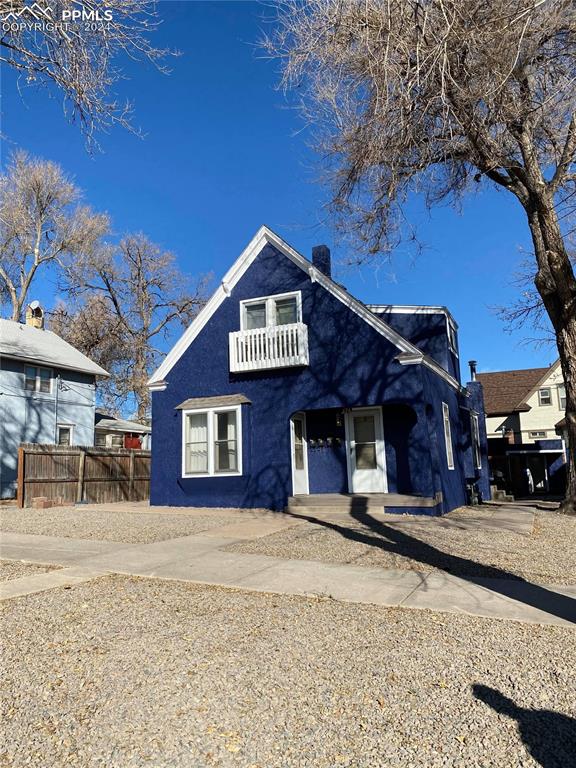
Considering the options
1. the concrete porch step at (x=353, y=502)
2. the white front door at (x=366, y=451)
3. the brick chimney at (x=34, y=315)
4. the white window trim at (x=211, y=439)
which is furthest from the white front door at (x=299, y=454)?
the brick chimney at (x=34, y=315)

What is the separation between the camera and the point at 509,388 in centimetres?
3891

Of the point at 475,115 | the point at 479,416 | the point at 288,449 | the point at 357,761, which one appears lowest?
the point at 357,761

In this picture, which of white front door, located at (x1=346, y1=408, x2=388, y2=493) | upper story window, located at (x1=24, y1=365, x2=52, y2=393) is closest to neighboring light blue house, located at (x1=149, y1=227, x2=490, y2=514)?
white front door, located at (x1=346, y1=408, x2=388, y2=493)

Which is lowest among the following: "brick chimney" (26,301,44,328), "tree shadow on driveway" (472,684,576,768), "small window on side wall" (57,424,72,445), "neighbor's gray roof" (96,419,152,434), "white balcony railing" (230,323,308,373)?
"tree shadow on driveway" (472,684,576,768)

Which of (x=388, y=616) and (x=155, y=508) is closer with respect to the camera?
(x=388, y=616)

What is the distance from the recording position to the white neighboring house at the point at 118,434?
26781 millimetres

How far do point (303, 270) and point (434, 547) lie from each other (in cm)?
841

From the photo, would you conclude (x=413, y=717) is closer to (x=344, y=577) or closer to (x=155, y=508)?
(x=344, y=577)

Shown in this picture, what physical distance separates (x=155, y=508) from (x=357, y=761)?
42.1ft

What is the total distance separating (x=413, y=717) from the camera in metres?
3.10

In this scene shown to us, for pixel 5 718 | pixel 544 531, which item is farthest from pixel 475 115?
pixel 5 718

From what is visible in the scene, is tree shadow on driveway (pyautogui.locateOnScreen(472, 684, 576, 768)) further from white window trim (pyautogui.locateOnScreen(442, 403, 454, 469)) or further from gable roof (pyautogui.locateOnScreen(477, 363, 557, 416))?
gable roof (pyautogui.locateOnScreen(477, 363, 557, 416))

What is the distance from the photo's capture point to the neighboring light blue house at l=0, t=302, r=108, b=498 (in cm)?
2075

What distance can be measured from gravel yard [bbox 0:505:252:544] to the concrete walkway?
2.66 ft
